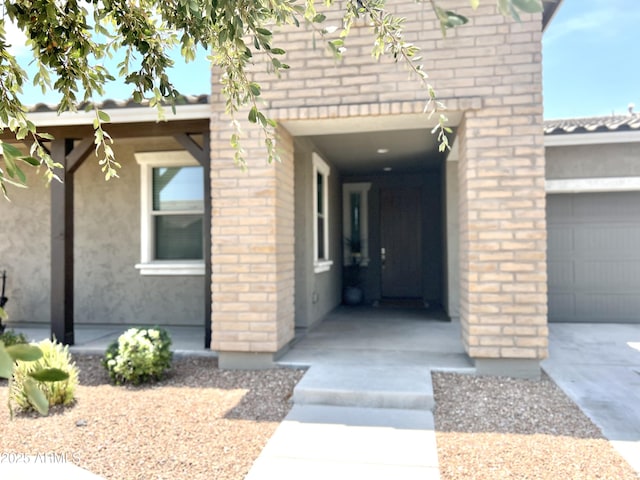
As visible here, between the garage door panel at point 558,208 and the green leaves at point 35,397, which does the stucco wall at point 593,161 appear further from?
the green leaves at point 35,397

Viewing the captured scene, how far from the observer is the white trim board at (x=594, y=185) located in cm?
703

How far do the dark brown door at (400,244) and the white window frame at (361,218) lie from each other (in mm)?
348

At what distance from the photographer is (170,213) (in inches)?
277

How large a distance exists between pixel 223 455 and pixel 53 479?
3.21 feet

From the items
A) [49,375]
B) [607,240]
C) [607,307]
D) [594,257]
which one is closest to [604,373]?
[607,307]

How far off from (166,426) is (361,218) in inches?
296

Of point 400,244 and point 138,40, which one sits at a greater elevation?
point 138,40

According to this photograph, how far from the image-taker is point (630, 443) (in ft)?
10.3

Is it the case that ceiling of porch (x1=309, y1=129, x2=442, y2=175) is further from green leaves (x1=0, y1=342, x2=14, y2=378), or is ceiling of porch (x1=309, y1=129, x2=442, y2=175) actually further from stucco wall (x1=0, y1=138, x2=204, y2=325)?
green leaves (x1=0, y1=342, x2=14, y2=378)

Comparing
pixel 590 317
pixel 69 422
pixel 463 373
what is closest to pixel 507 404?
pixel 463 373

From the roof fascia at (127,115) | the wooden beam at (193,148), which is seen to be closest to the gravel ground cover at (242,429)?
the wooden beam at (193,148)

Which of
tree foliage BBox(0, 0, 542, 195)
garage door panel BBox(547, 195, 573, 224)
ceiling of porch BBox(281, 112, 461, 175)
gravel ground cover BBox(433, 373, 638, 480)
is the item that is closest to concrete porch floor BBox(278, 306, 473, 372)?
gravel ground cover BBox(433, 373, 638, 480)

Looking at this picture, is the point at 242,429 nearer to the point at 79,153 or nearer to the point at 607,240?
the point at 79,153

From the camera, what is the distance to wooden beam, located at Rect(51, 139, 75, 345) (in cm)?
580
